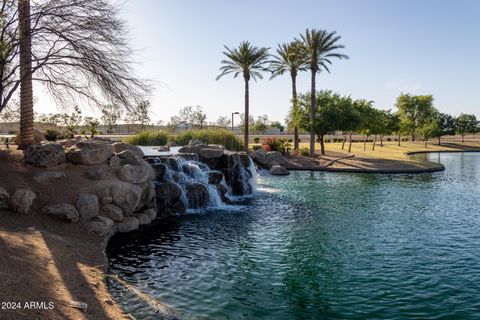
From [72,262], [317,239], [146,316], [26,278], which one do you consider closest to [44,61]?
[72,262]

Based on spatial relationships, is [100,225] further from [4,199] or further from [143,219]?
[4,199]

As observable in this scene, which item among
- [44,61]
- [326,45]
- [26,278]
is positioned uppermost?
[326,45]

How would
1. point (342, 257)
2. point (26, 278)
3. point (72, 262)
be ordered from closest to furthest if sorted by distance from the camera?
1. point (26, 278)
2. point (72, 262)
3. point (342, 257)

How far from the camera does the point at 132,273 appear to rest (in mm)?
11789

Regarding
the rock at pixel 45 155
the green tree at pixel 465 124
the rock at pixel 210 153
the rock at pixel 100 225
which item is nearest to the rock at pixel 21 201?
the rock at pixel 100 225

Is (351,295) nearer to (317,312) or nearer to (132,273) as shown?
(317,312)

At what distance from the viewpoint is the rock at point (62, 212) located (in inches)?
579

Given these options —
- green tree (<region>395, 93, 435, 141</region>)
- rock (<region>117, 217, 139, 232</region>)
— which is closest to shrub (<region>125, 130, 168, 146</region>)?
rock (<region>117, 217, 139, 232</region>)

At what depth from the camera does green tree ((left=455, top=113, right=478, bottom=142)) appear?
335 feet

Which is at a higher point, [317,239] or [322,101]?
[322,101]

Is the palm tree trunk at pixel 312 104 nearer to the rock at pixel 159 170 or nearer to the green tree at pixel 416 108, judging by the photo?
the rock at pixel 159 170

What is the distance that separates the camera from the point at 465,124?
103 metres

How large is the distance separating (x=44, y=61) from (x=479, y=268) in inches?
709

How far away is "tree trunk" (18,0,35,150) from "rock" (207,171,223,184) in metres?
10.5
